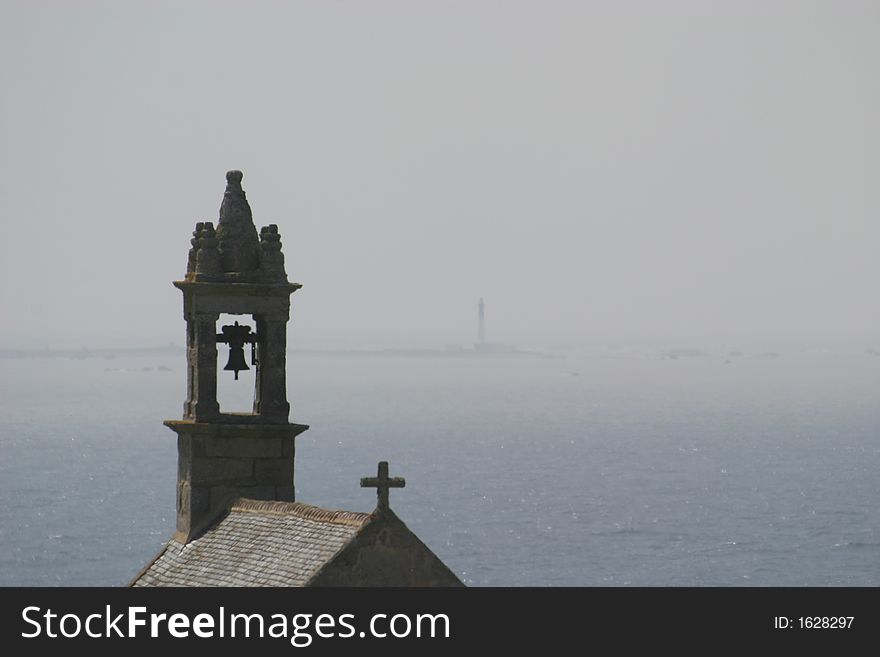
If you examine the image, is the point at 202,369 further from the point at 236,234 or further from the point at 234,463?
the point at 236,234

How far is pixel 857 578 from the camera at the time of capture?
12619 centimetres

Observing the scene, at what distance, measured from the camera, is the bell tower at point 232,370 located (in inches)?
1545

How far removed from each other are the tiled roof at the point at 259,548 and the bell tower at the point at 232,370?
0.82m

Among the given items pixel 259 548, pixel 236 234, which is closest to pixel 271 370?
pixel 236 234

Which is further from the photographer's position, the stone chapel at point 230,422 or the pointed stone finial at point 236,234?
the pointed stone finial at point 236,234

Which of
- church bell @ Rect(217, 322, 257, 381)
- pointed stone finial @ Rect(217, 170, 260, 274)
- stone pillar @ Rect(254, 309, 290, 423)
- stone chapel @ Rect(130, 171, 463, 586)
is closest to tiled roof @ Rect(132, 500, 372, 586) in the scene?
stone chapel @ Rect(130, 171, 463, 586)

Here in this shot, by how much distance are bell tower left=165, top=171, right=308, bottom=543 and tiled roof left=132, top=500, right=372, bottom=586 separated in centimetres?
82

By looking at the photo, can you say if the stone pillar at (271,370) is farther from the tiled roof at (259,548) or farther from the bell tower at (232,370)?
the tiled roof at (259,548)

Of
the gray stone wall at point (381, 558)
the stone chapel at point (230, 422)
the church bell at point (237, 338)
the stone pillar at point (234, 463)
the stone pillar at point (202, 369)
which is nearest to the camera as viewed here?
the gray stone wall at point (381, 558)

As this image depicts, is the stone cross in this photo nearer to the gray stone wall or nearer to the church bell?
the gray stone wall

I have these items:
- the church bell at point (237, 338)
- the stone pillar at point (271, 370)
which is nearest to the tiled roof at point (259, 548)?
the stone pillar at point (271, 370)

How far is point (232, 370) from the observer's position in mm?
40156

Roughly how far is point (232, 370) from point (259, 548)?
5537 mm
